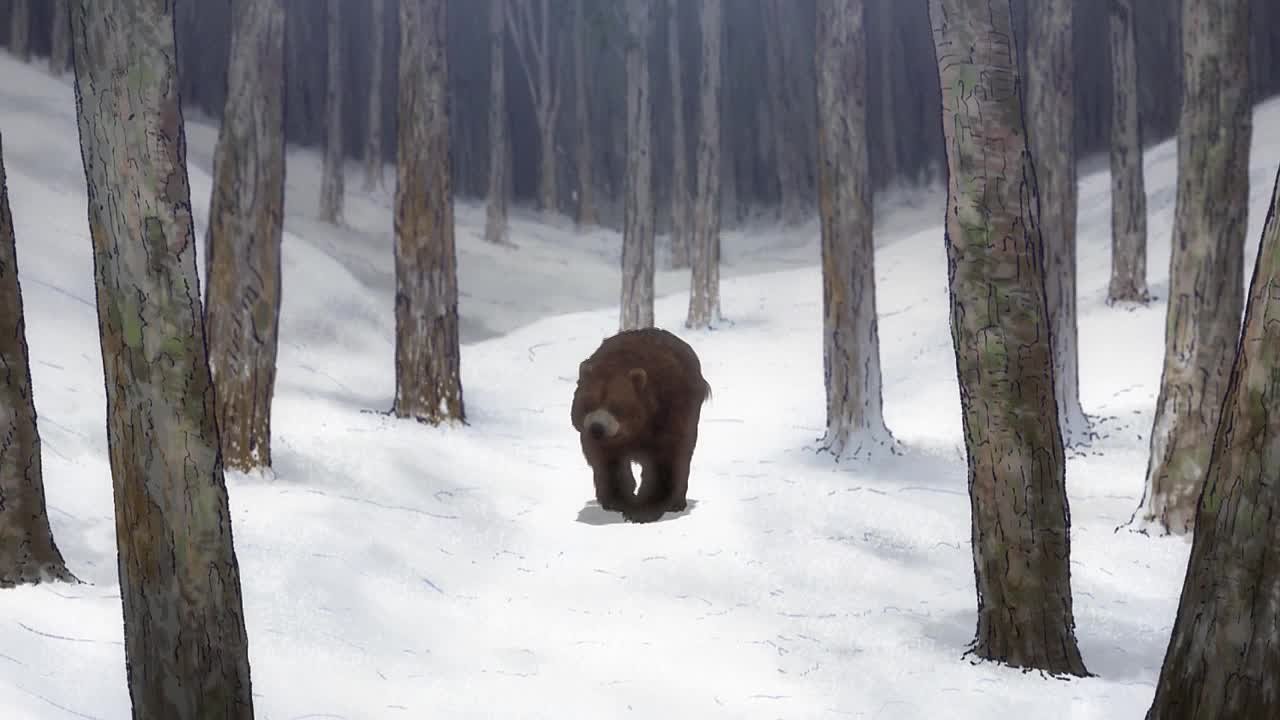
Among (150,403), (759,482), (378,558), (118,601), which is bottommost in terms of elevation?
(759,482)

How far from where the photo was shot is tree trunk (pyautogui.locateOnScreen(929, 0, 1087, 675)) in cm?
521

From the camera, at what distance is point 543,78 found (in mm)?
28688

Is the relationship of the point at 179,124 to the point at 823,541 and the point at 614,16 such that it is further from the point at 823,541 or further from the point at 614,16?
the point at 614,16

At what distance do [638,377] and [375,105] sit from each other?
67.2ft

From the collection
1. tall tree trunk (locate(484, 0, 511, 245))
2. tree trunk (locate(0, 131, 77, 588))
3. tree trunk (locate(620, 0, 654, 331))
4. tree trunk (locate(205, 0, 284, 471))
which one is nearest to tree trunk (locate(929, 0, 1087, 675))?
tree trunk (locate(0, 131, 77, 588))

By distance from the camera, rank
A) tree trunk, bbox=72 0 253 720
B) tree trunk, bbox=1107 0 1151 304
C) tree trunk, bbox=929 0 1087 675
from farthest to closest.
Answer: tree trunk, bbox=1107 0 1151 304 < tree trunk, bbox=929 0 1087 675 < tree trunk, bbox=72 0 253 720

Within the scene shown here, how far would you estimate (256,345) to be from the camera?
8.77m

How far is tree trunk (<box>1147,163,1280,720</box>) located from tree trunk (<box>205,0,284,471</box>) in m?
6.52

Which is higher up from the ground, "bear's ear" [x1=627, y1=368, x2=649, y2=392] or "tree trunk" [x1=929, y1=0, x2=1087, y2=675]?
"tree trunk" [x1=929, y1=0, x2=1087, y2=675]

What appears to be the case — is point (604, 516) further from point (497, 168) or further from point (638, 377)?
point (497, 168)

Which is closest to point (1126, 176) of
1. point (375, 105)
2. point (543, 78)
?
point (543, 78)

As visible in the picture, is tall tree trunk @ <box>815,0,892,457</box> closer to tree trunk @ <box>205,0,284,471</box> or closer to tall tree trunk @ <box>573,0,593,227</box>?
tree trunk @ <box>205,0,284,471</box>

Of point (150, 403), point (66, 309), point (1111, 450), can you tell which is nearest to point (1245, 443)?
point (150, 403)

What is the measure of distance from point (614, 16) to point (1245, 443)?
2996 centimetres
